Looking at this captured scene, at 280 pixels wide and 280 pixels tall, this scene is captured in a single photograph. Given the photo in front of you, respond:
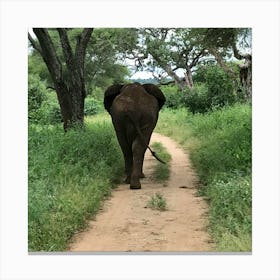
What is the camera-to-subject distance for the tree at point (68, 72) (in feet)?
25.5

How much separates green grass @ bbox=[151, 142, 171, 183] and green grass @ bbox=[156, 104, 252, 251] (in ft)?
0.99

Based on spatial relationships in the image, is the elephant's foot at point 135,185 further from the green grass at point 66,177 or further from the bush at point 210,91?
the bush at point 210,91

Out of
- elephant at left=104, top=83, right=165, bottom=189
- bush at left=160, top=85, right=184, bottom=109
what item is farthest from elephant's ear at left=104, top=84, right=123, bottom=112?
bush at left=160, top=85, right=184, bottom=109

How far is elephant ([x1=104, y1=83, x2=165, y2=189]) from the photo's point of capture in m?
6.71

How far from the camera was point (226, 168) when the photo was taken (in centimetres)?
604

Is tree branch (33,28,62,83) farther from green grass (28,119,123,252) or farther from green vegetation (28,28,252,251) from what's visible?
green grass (28,119,123,252)

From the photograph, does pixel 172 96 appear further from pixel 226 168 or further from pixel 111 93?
pixel 226 168

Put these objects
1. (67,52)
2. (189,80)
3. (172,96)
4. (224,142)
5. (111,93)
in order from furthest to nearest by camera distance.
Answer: (67,52), (172,96), (189,80), (111,93), (224,142)

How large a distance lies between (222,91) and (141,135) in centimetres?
132

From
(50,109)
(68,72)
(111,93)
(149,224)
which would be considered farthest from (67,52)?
(149,224)

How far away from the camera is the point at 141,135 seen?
263 inches

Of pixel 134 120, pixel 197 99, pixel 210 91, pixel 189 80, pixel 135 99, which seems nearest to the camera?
pixel 134 120

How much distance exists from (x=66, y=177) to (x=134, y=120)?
3.93 feet

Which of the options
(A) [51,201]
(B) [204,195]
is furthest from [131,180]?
(A) [51,201]
